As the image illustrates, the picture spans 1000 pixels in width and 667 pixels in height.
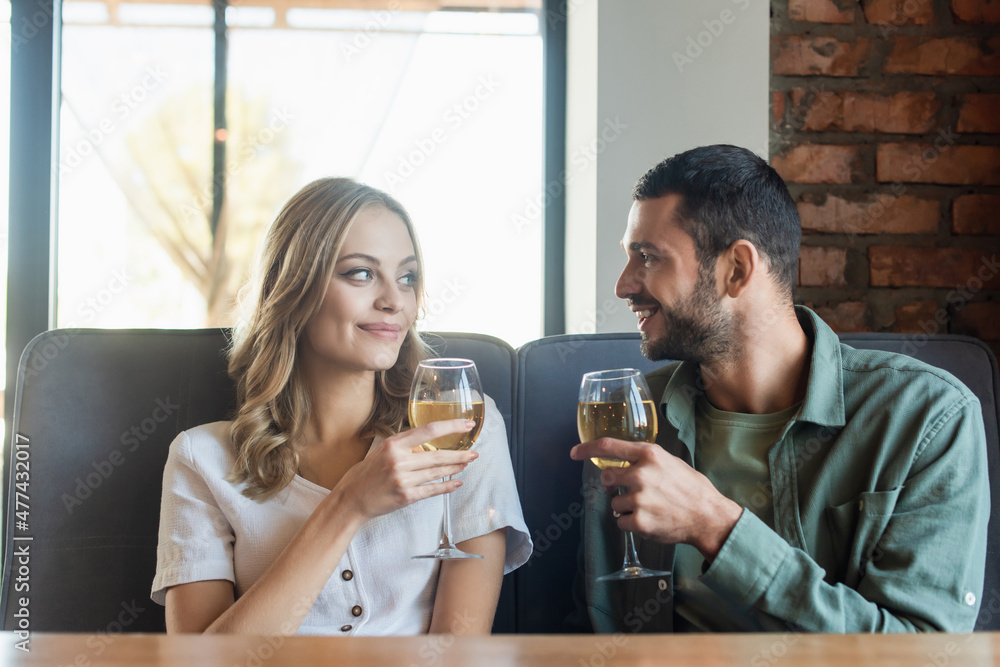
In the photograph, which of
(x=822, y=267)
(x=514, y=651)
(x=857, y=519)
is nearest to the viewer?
(x=514, y=651)

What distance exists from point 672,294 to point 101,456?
106 cm

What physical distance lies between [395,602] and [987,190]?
1.77 metres

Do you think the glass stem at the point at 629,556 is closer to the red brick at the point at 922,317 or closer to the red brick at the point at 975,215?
the red brick at the point at 922,317

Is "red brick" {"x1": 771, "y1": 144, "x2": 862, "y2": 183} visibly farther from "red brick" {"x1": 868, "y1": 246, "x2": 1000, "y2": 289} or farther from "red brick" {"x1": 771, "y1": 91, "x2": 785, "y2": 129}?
"red brick" {"x1": 868, "y1": 246, "x2": 1000, "y2": 289}

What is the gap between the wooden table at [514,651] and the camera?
1.65 ft

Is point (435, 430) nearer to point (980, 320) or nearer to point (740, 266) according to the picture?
point (740, 266)

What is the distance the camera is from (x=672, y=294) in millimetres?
1294

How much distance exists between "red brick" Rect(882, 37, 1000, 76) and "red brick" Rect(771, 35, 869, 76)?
0.26ft

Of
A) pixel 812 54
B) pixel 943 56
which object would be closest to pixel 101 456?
pixel 812 54

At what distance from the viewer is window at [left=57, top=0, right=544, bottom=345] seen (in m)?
2.28

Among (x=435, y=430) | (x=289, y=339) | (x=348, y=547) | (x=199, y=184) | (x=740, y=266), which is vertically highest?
(x=199, y=184)

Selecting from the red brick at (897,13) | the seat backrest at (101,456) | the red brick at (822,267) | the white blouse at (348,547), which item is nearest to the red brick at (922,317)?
the red brick at (822,267)

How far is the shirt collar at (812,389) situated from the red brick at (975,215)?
0.90 metres

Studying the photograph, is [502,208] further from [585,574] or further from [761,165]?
[585,574]
